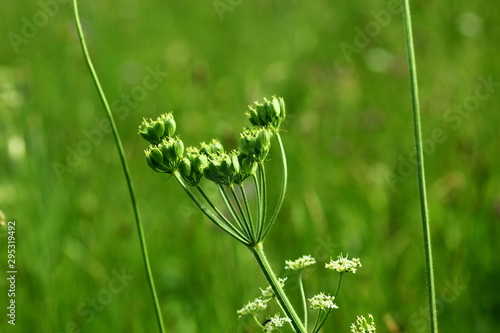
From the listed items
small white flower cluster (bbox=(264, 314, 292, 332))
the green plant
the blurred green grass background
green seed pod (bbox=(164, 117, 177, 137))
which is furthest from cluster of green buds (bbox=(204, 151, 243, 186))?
the blurred green grass background

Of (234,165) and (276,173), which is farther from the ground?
(276,173)

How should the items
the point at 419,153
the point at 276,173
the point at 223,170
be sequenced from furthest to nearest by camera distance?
1. the point at 276,173
2. the point at 223,170
3. the point at 419,153

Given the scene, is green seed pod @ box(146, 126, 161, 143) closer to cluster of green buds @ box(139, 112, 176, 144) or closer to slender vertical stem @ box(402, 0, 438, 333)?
cluster of green buds @ box(139, 112, 176, 144)

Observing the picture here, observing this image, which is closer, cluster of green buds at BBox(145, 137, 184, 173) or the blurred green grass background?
cluster of green buds at BBox(145, 137, 184, 173)

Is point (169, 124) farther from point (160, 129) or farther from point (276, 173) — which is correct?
point (276, 173)

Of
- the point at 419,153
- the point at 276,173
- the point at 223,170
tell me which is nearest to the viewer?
→ the point at 419,153

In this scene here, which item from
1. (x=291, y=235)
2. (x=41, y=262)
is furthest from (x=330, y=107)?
(x=41, y=262)

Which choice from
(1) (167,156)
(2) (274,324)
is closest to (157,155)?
(1) (167,156)
